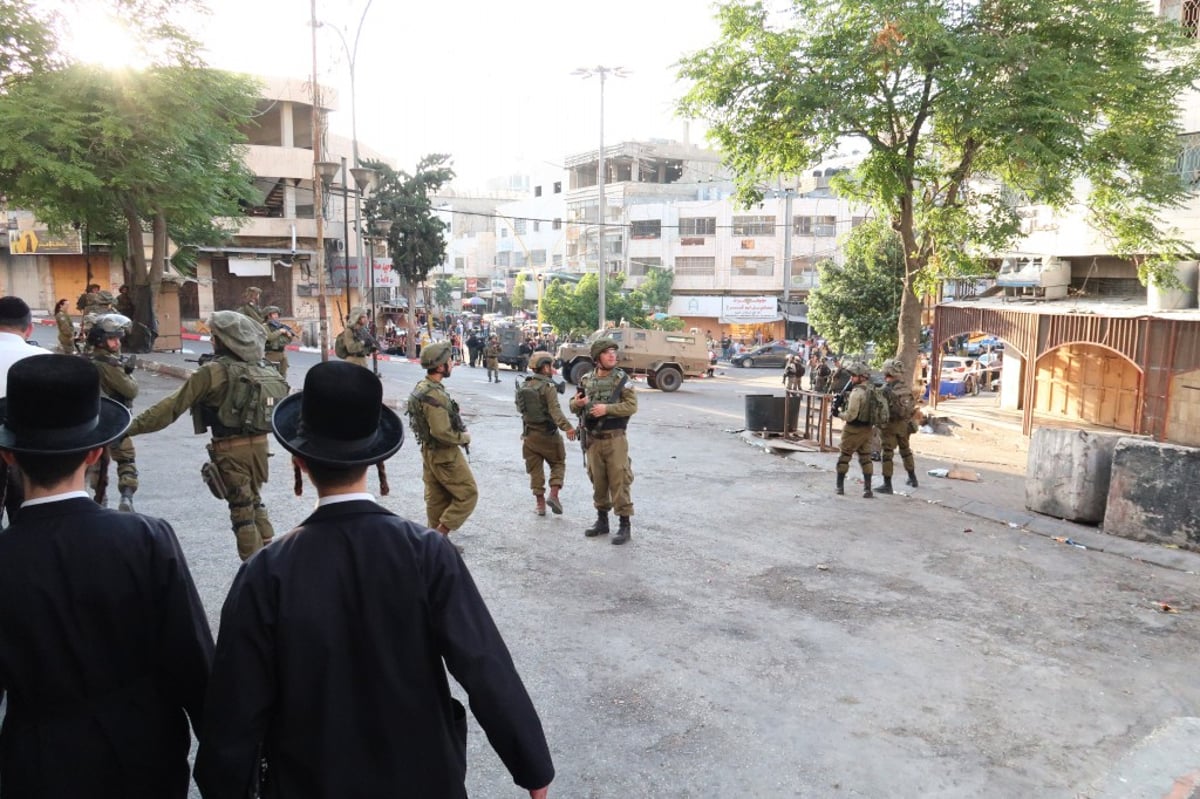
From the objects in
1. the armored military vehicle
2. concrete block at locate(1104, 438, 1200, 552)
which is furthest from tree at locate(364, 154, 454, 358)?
concrete block at locate(1104, 438, 1200, 552)

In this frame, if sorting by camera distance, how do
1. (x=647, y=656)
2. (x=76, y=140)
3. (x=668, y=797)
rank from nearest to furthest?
1. (x=668, y=797)
2. (x=647, y=656)
3. (x=76, y=140)

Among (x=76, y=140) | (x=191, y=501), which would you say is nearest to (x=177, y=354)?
(x=76, y=140)

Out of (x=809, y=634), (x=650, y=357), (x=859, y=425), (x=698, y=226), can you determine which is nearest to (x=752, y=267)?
(x=698, y=226)

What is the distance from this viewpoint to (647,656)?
4.92 meters

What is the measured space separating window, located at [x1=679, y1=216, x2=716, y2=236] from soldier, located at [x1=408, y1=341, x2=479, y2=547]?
4175 cm

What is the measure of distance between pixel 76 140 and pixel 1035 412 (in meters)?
19.4

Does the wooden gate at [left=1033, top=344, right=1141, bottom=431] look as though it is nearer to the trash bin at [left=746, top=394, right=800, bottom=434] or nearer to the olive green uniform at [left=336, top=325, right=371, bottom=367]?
the trash bin at [left=746, top=394, right=800, bottom=434]

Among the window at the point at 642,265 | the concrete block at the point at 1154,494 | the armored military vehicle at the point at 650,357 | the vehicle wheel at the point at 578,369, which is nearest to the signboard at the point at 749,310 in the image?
the window at the point at 642,265

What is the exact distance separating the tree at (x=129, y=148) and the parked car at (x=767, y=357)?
2320 centimetres

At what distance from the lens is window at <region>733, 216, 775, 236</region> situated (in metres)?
45.9

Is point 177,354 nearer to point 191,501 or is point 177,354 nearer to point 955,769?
point 191,501

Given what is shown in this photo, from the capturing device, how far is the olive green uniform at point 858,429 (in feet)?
30.9

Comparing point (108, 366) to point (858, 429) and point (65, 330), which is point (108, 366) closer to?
point (858, 429)

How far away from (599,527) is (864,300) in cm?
1723
